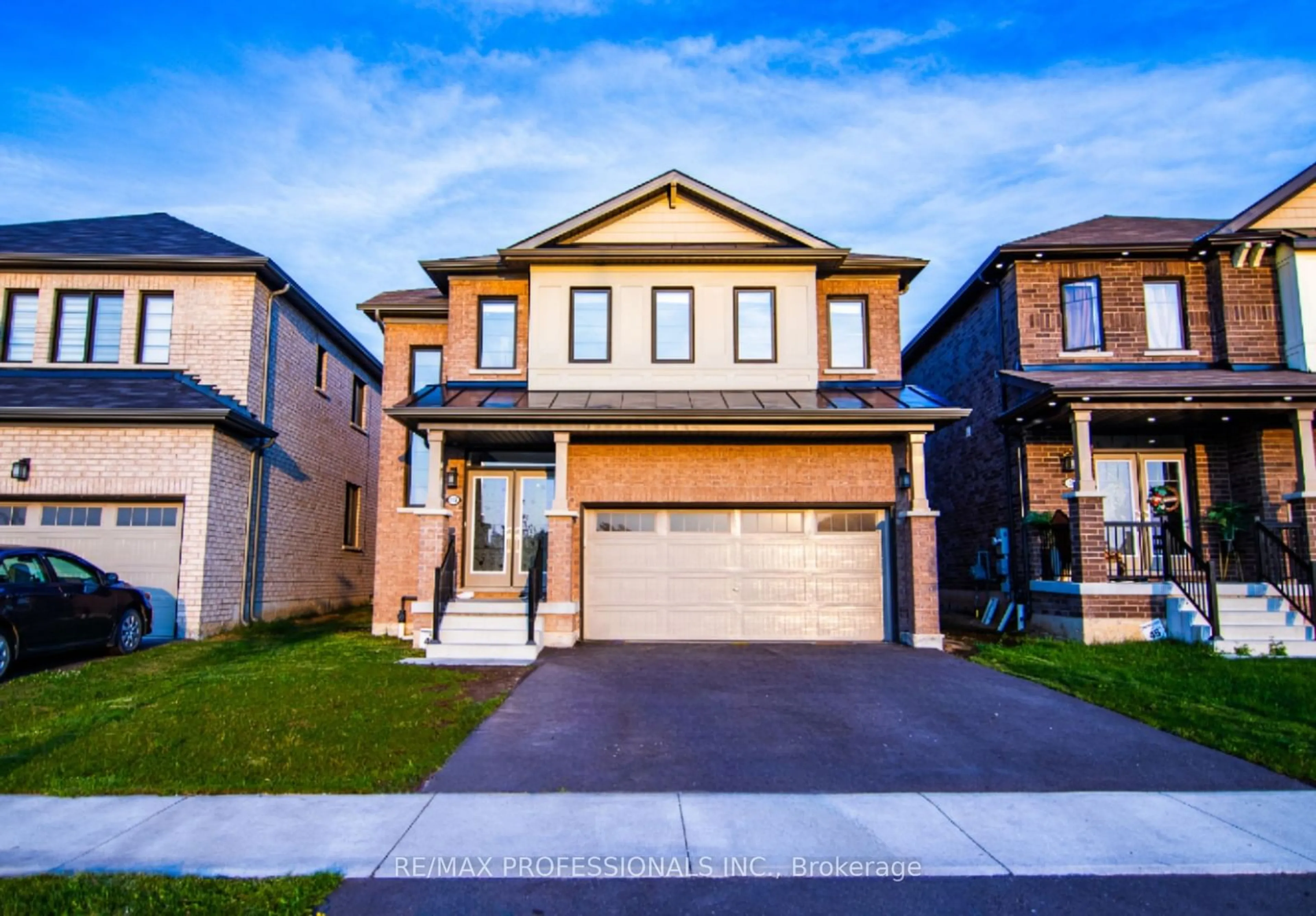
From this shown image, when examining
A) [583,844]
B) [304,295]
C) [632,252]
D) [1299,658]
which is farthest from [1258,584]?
Answer: [304,295]

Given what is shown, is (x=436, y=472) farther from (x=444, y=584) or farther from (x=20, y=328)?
(x=20, y=328)

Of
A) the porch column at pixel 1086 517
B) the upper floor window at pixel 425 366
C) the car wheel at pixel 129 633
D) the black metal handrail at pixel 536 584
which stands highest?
the upper floor window at pixel 425 366

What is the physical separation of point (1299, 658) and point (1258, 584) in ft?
5.26

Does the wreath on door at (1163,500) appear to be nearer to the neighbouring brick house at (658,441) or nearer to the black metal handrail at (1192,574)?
the black metal handrail at (1192,574)

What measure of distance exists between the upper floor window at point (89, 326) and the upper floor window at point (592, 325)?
8.75m

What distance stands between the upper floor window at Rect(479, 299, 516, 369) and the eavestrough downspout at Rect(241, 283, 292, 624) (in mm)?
4549

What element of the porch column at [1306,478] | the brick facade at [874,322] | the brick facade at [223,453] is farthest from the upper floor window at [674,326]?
the porch column at [1306,478]

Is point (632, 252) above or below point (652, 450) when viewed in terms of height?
above

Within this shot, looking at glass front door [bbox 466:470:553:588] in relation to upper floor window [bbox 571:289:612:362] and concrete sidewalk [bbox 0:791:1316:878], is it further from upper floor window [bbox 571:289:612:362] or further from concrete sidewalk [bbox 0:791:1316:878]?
concrete sidewalk [bbox 0:791:1316:878]

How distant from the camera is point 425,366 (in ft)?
50.5

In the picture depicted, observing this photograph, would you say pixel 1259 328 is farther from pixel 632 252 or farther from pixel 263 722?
pixel 263 722

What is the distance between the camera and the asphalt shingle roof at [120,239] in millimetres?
15258

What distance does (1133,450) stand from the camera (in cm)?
1484

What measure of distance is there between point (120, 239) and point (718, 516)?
13.2 m
